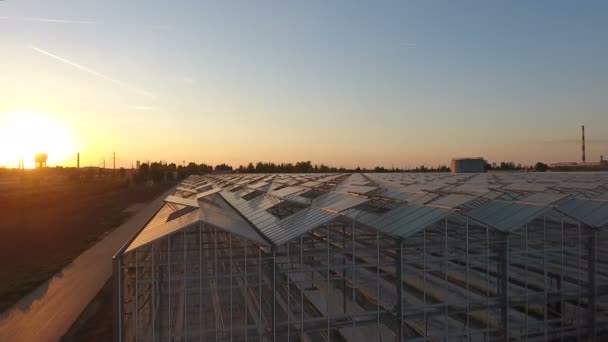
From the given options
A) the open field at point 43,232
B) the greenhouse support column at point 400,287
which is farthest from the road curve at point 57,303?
the greenhouse support column at point 400,287

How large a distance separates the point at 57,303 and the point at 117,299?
8.55m

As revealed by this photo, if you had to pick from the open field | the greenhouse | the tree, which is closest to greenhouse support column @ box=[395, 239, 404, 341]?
the greenhouse

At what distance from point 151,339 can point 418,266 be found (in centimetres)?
1105

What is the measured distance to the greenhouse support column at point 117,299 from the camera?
33.5ft

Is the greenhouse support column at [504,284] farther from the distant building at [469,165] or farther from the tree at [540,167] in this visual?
the tree at [540,167]

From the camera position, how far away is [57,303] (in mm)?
16828

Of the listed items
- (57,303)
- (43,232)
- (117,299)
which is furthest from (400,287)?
(43,232)

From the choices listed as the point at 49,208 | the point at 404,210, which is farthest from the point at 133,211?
the point at 404,210

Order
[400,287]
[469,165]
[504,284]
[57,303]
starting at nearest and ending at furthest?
[400,287] → [504,284] → [57,303] → [469,165]

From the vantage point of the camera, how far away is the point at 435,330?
45.6 ft

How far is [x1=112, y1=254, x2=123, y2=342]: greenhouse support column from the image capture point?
10.2m

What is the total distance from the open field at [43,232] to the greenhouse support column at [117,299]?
28.9 feet

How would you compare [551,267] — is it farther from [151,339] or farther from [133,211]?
[133,211]

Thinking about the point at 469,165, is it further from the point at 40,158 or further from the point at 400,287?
the point at 40,158
